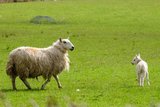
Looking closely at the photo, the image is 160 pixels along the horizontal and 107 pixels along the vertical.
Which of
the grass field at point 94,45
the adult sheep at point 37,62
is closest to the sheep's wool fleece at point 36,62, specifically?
the adult sheep at point 37,62

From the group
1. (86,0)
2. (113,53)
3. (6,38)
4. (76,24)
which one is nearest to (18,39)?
(6,38)

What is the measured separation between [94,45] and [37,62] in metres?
16.4

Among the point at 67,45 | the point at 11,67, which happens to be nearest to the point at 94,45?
the point at 67,45

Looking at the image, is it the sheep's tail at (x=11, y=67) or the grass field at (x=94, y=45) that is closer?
the grass field at (x=94, y=45)

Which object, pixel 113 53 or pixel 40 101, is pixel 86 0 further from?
pixel 40 101

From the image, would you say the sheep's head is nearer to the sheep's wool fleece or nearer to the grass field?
the sheep's wool fleece

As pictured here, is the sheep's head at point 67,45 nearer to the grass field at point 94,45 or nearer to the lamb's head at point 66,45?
the lamb's head at point 66,45

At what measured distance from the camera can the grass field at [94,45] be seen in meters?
15.6

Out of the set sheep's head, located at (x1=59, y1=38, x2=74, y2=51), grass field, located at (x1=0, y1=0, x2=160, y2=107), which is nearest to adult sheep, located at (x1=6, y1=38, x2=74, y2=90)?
sheep's head, located at (x1=59, y1=38, x2=74, y2=51)

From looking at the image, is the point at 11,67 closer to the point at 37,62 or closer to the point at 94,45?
the point at 37,62

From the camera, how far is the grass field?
15.6 meters

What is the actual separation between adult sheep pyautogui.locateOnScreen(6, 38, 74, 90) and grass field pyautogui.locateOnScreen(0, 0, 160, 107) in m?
0.50

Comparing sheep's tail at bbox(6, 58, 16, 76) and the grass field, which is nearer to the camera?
the grass field

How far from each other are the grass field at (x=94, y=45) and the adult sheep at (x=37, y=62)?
50 centimetres
